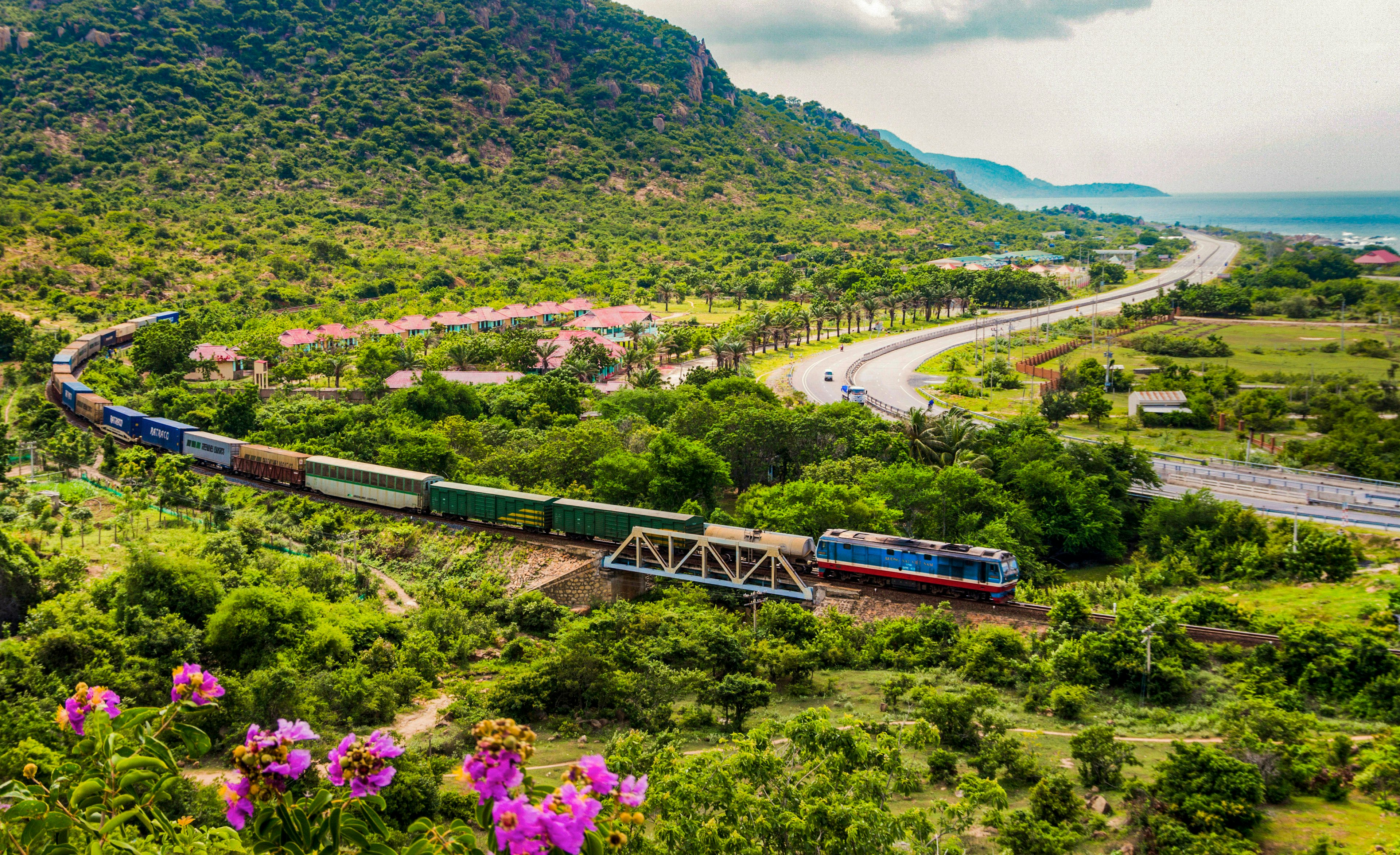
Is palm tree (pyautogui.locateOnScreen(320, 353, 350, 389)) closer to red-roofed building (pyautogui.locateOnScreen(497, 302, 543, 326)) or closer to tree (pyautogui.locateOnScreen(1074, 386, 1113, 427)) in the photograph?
red-roofed building (pyautogui.locateOnScreen(497, 302, 543, 326))

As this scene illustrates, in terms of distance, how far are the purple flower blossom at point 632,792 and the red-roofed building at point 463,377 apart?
231 ft

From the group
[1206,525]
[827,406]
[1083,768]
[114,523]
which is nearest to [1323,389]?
[1206,525]

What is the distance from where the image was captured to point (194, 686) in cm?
581

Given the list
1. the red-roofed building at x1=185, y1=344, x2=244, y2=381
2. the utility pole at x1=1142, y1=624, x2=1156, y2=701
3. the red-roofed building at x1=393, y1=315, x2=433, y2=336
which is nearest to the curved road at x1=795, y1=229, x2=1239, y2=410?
the red-roofed building at x1=393, y1=315, x2=433, y2=336

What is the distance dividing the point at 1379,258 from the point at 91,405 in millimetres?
173733

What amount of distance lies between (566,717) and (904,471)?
2375 cm

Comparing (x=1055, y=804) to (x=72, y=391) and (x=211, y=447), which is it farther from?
(x=72, y=391)

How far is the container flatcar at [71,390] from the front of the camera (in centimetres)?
6506

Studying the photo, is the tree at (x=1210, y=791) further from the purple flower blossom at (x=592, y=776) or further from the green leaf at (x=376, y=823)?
the green leaf at (x=376, y=823)

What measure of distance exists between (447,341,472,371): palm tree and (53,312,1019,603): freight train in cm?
2352

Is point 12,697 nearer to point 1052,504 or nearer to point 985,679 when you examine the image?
point 985,679

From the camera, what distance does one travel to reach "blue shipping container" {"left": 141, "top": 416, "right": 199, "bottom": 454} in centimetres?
5488

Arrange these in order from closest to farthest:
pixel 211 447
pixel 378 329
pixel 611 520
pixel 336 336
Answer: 1. pixel 611 520
2. pixel 211 447
3. pixel 336 336
4. pixel 378 329

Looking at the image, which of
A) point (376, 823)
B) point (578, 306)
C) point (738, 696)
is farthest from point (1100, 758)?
point (578, 306)
